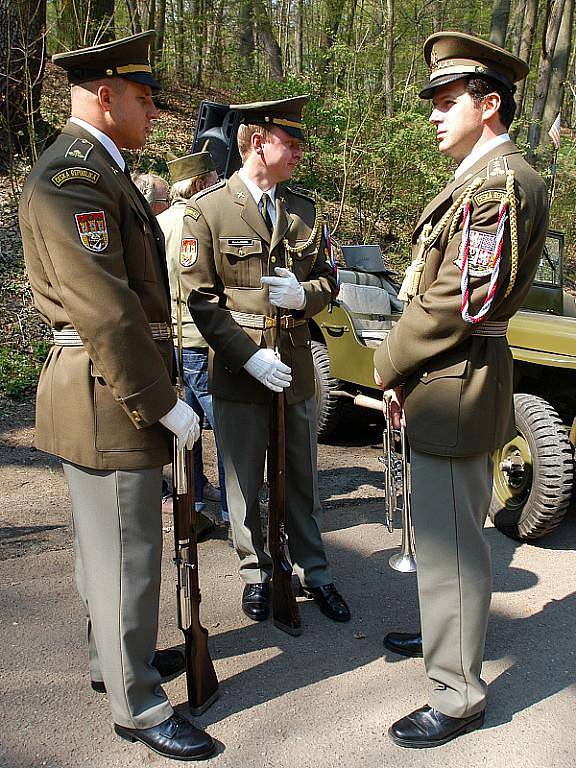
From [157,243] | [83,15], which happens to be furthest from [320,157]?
[157,243]

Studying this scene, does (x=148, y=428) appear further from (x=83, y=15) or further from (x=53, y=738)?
(x=83, y=15)

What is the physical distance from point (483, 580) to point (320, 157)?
1008 centimetres

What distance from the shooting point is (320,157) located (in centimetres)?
1188

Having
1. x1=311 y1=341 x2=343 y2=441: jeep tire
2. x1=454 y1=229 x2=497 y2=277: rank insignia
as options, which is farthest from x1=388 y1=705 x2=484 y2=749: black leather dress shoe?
x1=311 y1=341 x2=343 y2=441: jeep tire

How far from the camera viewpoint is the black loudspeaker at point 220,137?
6176 millimetres

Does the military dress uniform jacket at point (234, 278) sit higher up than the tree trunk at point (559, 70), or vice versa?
the tree trunk at point (559, 70)

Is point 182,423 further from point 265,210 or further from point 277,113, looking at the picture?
point 277,113

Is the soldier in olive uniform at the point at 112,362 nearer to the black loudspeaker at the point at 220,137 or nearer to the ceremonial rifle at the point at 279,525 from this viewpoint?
the ceremonial rifle at the point at 279,525

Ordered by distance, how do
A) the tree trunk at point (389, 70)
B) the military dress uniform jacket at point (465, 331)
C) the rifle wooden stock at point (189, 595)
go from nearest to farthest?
the military dress uniform jacket at point (465, 331) < the rifle wooden stock at point (189, 595) < the tree trunk at point (389, 70)

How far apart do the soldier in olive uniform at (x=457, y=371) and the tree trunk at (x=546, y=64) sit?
43.9ft

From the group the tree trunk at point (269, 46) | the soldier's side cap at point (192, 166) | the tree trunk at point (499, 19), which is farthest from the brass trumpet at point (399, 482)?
the tree trunk at point (269, 46)

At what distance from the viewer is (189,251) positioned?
3.41 metres

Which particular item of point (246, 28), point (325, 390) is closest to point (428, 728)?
point (325, 390)

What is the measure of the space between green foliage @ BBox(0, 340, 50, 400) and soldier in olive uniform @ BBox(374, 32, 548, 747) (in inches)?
195
